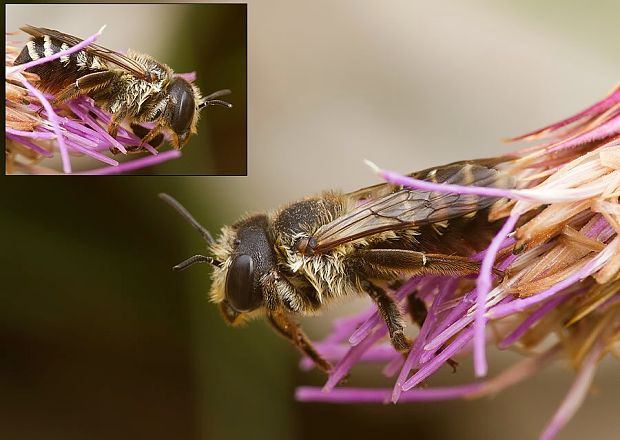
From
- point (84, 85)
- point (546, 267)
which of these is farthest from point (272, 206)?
point (546, 267)

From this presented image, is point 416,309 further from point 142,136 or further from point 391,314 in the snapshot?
point 142,136

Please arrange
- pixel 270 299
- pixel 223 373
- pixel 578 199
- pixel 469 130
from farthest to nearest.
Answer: pixel 469 130 < pixel 223 373 < pixel 270 299 < pixel 578 199

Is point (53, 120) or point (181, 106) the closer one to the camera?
point (53, 120)

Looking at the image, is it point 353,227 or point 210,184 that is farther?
point 210,184

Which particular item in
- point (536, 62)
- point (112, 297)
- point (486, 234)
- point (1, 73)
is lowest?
point (112, 297)

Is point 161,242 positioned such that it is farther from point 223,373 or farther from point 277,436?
point 277,436

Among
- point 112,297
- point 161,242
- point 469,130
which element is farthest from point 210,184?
point 469,130
